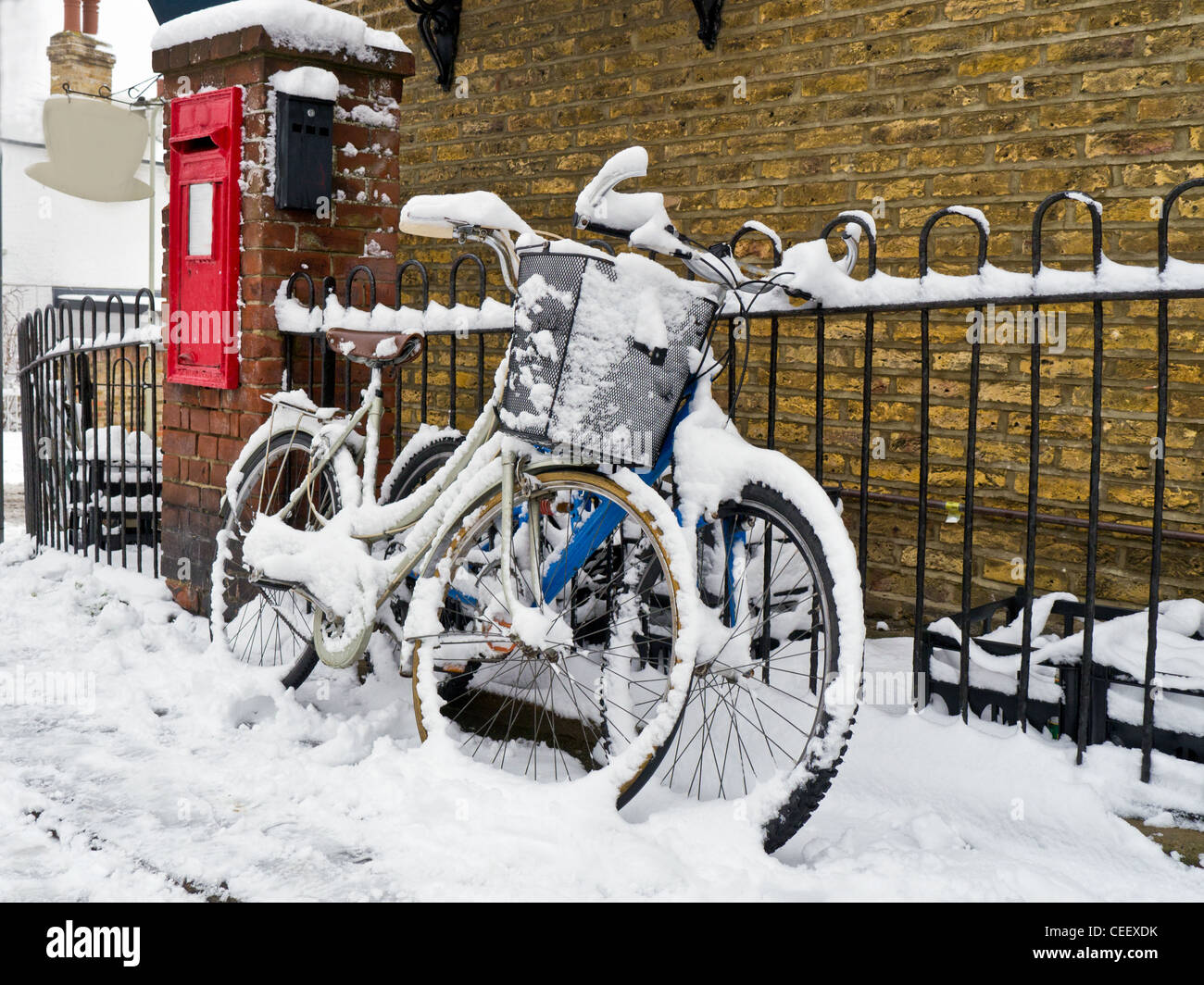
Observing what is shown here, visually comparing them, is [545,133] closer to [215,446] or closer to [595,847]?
[215,446]

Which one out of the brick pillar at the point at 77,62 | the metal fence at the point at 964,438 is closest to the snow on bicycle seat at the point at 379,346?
the metal fence at the point at 964,438

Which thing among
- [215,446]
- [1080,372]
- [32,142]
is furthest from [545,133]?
[32,142]

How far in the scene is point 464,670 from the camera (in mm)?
3037

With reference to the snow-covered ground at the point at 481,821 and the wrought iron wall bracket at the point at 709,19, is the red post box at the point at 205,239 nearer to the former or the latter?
the snow-covered ground at the point at 481,821

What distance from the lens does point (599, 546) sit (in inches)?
107

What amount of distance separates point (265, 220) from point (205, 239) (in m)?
0.41

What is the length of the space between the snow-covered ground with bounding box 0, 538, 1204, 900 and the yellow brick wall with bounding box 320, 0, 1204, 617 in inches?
58.0

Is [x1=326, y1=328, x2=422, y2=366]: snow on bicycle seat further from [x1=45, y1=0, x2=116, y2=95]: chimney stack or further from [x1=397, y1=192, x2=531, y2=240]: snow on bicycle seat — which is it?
[x1=45, y1=0, x2=116, y2=95]: chimney stack

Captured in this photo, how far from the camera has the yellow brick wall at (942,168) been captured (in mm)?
3729

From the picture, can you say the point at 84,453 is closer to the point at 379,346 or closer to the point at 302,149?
the point at 302,149

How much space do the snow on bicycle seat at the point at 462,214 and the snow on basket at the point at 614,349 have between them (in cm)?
29

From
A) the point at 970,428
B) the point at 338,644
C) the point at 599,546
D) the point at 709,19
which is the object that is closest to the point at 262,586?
the point at 338,644
